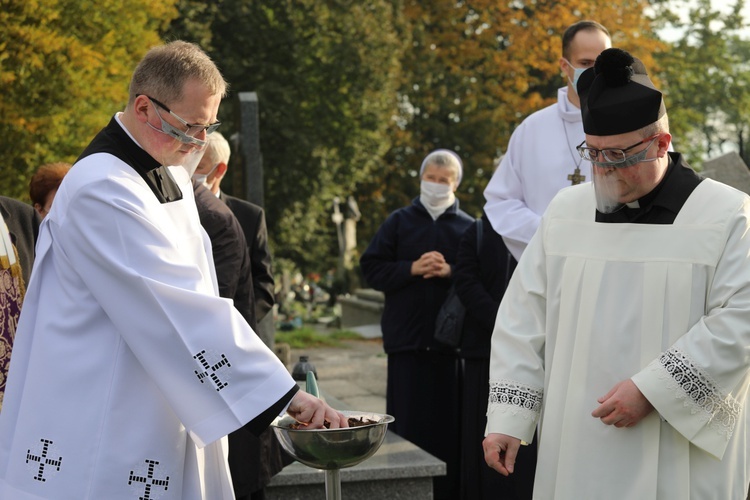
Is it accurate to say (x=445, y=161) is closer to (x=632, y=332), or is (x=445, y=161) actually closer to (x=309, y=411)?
(x=632, y=332)

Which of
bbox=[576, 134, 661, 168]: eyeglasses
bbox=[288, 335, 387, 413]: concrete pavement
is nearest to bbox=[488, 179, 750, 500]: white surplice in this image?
bbox=[576, 134, 661, 168]: eyeglasses

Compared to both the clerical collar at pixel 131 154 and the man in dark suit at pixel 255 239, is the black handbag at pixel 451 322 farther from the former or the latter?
the clerical collar at pixel 131 154

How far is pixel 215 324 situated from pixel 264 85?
20239mm

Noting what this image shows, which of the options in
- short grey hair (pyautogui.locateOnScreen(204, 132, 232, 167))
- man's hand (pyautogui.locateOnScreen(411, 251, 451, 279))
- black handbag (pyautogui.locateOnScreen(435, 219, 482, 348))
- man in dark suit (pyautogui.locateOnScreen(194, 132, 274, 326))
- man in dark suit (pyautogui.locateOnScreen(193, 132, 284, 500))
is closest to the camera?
man in dark suit (pyautogui.locateOnScreen(193, 132, 284, 500))

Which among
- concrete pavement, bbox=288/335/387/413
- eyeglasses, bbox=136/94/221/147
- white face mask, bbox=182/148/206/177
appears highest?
eyeglasses, bbox=136/94/221/147

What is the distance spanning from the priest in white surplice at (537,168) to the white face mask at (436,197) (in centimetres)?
125

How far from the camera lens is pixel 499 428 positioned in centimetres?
364

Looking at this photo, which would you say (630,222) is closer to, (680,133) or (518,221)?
(518,221)

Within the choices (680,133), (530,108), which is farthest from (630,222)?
(680,133)

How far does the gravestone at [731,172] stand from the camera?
748 centimetres

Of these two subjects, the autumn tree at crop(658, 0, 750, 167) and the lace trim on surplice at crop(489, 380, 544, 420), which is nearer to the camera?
the lace trim on surplice at crop(489, 380, 544, 420)

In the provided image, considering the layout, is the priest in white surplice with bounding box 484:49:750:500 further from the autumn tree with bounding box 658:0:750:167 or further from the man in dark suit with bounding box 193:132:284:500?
the autumn tree with bounding box 658:0:750:167

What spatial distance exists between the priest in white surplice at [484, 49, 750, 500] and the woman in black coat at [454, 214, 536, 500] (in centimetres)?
225

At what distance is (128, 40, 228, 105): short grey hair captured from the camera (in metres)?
3.34
